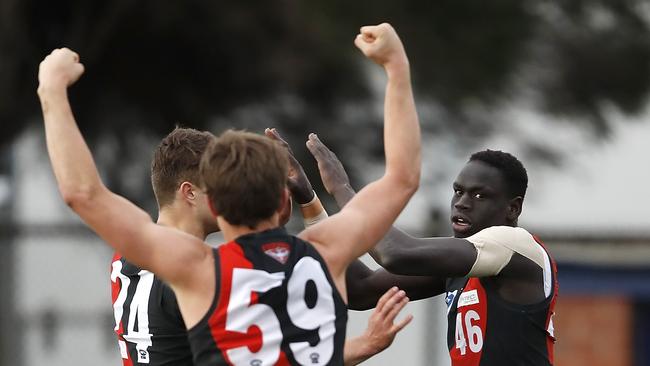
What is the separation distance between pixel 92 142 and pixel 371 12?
3.43 m

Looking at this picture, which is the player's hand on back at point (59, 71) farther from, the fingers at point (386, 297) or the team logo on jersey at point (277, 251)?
the fingers at point (386, 297)

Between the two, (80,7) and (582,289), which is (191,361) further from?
(80,7)

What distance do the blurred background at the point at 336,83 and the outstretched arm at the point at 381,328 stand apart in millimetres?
7295

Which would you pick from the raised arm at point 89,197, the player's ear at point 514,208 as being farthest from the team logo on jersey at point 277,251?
the player's ear at point 514,208

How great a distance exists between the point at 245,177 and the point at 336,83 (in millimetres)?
12498

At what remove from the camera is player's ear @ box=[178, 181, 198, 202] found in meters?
4.85

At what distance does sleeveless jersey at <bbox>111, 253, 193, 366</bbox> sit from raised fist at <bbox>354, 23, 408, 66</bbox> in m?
1.08

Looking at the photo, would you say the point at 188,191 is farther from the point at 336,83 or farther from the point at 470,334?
the point at 336,83

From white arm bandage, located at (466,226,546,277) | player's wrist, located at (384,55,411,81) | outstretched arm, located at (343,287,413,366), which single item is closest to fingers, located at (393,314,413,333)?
outstretched arm, located at (343,287,413,366)

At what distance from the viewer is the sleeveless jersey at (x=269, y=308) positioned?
3928mm

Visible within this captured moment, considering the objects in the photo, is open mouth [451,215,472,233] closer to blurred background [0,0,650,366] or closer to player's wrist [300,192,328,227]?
player's wrist [300,192,328,227]

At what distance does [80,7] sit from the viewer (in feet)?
48.5

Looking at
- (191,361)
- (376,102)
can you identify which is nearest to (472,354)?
(191,361)

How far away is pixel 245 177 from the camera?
3.94 metres
